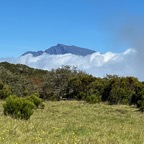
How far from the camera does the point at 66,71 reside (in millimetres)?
48781

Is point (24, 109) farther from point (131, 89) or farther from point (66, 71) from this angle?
point (66, 71)

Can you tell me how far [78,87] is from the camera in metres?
41.2

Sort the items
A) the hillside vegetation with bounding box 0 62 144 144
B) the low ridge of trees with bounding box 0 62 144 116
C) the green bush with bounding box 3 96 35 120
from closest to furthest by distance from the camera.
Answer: the hillside vegetation with bounding box 0 62 144 144
the green bush with bounding box 3 96 35 120
the low ridge of trees with bounding box 0 62 144 116

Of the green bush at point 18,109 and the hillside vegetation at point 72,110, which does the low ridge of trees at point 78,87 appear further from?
the green bush at point 18,109

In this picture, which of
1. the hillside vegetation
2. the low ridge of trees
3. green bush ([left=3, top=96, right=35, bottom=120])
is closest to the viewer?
the hillside vegetation

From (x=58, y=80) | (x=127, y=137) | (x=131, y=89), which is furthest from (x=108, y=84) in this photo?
(x=127, y=137)

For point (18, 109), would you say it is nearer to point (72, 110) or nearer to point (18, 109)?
point (18, 109)

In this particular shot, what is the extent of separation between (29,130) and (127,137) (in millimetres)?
3160

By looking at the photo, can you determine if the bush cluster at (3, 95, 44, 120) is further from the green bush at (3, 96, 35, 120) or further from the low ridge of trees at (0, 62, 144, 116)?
the low ridge of trees at (0, 62, 144, 116)

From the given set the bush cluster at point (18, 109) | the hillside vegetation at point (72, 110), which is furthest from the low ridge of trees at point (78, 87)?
the bush cluster at point (18, 109)

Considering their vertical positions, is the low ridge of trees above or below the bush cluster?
above

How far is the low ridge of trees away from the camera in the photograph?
32.4 metres

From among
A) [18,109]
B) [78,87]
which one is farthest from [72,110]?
[78,87]

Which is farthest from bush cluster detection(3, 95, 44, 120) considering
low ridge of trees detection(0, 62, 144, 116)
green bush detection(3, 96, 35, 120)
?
low ridge of trees detection(0, 62, 144, 116)
